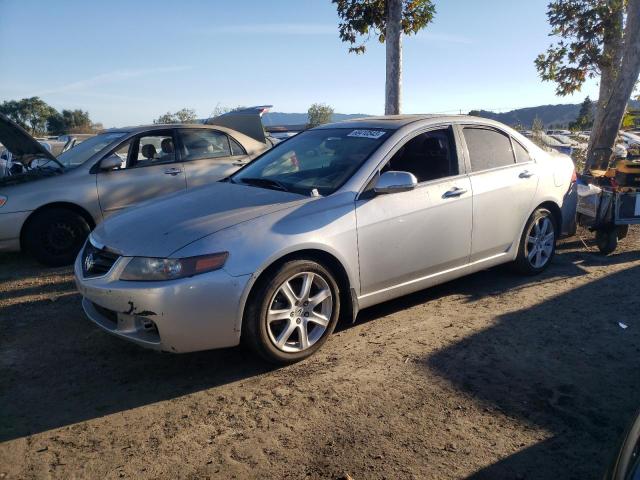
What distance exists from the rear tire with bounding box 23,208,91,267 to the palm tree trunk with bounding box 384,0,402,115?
21.3 feet

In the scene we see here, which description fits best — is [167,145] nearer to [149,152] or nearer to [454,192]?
[149,152]

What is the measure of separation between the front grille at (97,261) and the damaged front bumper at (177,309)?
129mm

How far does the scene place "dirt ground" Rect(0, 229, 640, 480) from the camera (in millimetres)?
2547

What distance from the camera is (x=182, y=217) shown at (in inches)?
141

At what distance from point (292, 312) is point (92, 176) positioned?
4030mm

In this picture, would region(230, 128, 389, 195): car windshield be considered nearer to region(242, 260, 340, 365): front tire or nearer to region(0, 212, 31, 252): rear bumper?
region(242, 260, 340, 365): front tire

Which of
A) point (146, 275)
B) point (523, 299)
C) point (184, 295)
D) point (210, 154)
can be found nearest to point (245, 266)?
point (184, 295)

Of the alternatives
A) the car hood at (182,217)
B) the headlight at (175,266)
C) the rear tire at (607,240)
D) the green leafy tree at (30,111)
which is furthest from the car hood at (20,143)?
the green leafy tree at (30,111)

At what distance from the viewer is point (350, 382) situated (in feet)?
10.8

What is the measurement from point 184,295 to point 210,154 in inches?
176

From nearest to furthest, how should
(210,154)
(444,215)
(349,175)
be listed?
(349,175)
(444,215)
(210,154)

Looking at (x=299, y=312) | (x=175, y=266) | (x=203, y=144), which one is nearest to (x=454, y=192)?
(x=299, y=312)

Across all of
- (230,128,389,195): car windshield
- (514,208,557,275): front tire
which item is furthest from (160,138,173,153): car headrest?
(514,208,557,275): front tire

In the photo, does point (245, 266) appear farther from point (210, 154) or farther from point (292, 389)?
point (210, 154)
